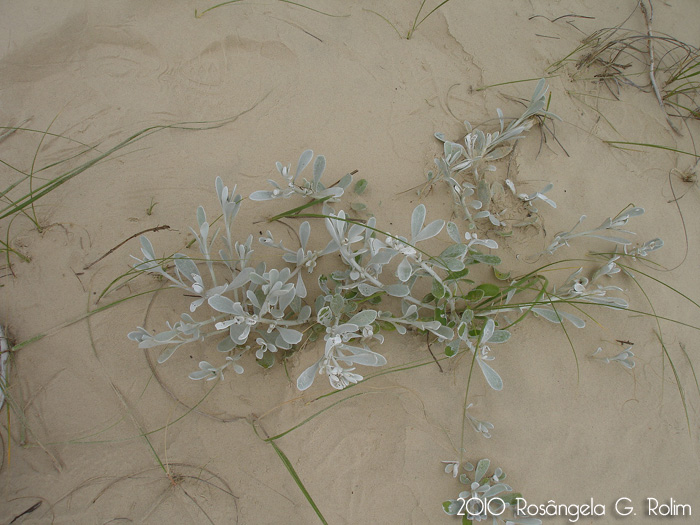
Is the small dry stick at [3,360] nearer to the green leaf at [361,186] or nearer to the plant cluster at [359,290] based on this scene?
the plant cluster at [359,290]

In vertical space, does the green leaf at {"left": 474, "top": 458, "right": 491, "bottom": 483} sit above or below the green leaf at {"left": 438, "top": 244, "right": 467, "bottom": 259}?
below

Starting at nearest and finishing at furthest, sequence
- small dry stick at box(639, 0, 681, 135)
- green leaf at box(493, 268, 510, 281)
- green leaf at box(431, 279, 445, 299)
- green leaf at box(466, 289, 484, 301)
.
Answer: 1. green leaf at box(431, 279, 445, 299)
2. green leaf at box(466, 289, 484, 301)
3. green leaf at box(493, 268, 510, 281)
4. small dry stick at box(639, 0, 681, 135)

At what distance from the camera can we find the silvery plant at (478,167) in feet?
7.14

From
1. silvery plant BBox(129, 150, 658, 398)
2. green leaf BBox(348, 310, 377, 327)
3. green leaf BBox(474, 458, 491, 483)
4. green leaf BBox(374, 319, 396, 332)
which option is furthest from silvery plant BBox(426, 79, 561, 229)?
green leaf BBox(474, 458, 491, 483)

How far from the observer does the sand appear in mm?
1868

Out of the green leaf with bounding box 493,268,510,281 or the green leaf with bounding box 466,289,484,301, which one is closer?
the green leaf with bounding box 466,289,484,301

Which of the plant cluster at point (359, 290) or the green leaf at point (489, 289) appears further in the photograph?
the green leaf at point (489, 289)

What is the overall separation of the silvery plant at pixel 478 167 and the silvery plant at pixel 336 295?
0.18 meters

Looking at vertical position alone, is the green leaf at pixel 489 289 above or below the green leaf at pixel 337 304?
below

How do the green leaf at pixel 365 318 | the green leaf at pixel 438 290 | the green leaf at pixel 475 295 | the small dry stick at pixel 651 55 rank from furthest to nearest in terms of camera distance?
1. the small dry stick at pixel 651 55
2. the green leaf at pixel 475 295
3. the green leaf at pixel 438 290
4. the green leaf at pixel 365 318

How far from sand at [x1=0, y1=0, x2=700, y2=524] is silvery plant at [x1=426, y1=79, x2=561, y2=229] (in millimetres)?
87

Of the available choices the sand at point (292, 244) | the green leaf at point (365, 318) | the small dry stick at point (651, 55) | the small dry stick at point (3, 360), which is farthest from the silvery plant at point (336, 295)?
the small dry stick at point (651, 55)

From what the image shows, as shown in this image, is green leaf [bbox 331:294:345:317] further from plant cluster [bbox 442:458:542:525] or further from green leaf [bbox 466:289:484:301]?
plant cluster [bbox 442:458:542:525]

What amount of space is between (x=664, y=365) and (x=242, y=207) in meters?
2.15
